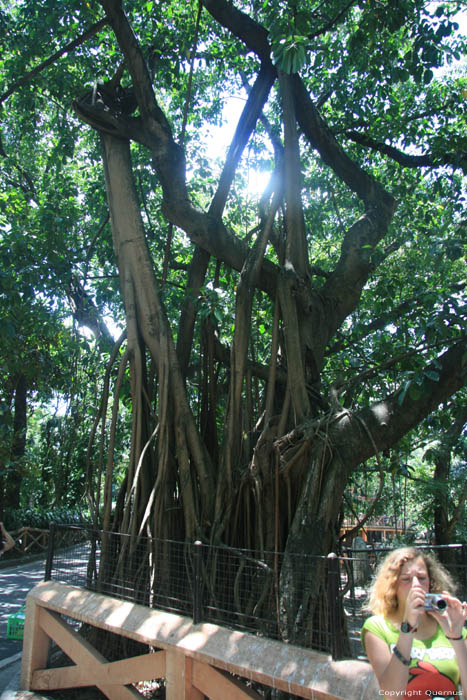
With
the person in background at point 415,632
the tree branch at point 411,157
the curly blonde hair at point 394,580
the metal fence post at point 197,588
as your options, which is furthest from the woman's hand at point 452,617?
the tree branch at point 411,157

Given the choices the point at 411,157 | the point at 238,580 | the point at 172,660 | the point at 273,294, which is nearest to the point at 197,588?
the point at 172,660

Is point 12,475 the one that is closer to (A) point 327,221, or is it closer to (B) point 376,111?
(A) point 327,221

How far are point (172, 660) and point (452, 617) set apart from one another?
7.66ft

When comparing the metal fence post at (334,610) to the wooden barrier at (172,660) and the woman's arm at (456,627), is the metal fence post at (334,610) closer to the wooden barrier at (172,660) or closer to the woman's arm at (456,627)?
the wooden barrier at (172,660)

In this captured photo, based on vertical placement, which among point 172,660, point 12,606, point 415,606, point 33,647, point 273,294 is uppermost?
point 273,294

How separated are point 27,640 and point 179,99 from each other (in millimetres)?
7931

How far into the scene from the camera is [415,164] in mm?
7508

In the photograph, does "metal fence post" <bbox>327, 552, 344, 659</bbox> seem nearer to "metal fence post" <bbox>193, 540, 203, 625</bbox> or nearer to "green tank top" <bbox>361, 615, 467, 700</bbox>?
"green tank top" <bbox>361, 615, 467, 700</bbox>

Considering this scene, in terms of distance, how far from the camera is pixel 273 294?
606 cm

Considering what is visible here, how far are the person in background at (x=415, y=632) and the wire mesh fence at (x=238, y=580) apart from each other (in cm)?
72

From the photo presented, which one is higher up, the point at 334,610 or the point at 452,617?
the point at 452,617

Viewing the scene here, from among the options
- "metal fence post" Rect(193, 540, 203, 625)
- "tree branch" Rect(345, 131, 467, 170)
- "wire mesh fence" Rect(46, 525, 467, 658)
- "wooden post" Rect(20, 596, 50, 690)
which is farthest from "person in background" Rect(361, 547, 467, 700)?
"tree branch" Rect(345, 131, 467, 170)

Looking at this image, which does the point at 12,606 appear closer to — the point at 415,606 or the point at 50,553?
the point at 50,553

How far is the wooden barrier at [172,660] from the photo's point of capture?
2958 mm
